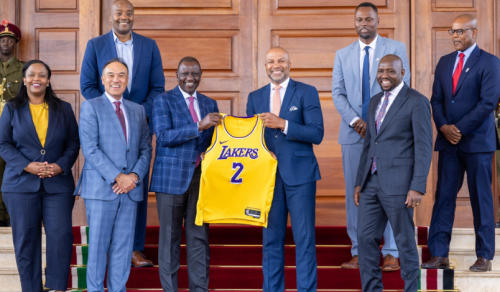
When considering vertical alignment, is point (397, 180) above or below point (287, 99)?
below

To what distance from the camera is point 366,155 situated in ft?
11.4

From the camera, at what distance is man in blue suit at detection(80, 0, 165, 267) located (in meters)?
3.96

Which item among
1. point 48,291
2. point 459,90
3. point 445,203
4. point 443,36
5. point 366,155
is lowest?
point 48,291

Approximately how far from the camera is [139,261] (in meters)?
3.92

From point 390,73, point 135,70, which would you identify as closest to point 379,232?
point 390,73

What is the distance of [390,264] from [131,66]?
7.95ft

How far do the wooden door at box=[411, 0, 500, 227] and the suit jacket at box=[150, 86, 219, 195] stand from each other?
2.81 metres

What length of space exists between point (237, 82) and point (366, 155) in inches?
95.6

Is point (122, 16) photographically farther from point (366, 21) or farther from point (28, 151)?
point (366, 21)

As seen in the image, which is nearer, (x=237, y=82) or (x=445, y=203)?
(x=445, y=203)

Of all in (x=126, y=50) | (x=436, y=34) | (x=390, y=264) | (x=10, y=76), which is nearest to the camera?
(x=390, y=264)

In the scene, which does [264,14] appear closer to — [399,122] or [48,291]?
[399,122]

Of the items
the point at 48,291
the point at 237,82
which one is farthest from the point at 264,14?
the point at 48,291

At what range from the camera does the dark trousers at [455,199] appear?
3.87m
